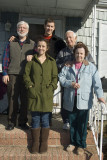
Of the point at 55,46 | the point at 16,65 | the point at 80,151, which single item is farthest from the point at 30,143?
the point at 55,46

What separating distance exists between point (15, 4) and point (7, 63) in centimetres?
189

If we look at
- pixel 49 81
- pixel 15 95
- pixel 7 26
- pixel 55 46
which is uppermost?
pixel 7 26

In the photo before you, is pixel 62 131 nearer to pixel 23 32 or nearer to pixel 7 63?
pixel 7 63

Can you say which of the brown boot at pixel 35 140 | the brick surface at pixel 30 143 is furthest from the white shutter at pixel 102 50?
the brown boot at pixel 35 140

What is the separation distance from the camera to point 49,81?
2.58m

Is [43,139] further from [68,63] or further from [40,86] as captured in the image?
[68,63]

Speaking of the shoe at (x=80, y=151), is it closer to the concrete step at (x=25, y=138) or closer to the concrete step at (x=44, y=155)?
the concrete step at (x=44, y=155)

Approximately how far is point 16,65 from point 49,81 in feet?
2.05

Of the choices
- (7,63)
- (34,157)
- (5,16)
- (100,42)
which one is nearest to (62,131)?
(34,157)

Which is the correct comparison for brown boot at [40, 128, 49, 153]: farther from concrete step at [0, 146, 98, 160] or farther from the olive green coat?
the olive green coat

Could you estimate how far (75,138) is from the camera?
105 inches

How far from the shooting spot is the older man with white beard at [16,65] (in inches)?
111

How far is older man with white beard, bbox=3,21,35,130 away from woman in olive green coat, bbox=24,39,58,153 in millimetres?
281

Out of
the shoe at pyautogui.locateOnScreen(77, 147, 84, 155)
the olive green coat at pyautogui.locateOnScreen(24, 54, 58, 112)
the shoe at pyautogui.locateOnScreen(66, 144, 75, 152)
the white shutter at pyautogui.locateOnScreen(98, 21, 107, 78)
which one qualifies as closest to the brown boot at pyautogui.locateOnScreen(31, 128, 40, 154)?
the olive green coat at pyautogui.locateOnScreen(24, 54, 58, 112)
